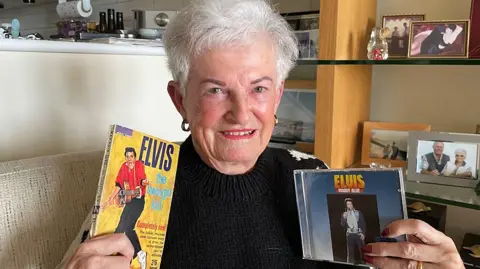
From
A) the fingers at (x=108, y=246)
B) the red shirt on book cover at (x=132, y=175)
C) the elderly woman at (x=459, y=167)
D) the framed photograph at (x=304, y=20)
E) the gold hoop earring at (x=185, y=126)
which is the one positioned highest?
Answer: the framed photograph at (x=304, y=20)

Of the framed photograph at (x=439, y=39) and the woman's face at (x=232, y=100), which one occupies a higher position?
the framed photograph at (x=439, y=39)

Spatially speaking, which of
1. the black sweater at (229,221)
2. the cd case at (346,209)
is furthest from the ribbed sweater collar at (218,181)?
the cd case at (346,209)

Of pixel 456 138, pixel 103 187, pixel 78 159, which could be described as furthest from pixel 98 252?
pixel 456 138

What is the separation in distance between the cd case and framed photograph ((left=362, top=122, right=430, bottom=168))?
61 centimetres

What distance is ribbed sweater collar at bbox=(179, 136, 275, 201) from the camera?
3.06ft

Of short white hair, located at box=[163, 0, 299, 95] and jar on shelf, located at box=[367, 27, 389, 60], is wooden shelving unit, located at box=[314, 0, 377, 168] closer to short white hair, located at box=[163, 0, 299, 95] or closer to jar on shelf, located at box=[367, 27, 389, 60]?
jar on shelf, located at box=[367, 27, 389, 60]

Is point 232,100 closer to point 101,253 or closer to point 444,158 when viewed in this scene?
point 101,253

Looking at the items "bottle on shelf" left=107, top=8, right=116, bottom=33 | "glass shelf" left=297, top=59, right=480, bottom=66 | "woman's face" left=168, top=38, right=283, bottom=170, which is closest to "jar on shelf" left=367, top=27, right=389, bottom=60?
"glass shelf" left=297, top=59, right=480, bottom=66

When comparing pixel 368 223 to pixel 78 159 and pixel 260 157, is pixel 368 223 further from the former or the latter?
pixel 78 159

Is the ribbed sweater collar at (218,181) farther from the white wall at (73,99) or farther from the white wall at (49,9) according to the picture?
the white wall at (49,9)

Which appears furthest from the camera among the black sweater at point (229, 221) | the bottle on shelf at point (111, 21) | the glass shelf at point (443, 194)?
the bottle on shelf at point (111, 21)

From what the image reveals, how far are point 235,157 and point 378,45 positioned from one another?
0.67 meters

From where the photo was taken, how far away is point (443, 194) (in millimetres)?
1231

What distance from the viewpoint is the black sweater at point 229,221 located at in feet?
2.93
